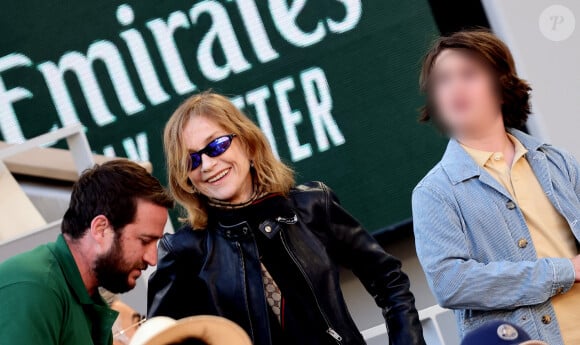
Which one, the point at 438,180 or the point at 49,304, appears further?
the point at 438,180

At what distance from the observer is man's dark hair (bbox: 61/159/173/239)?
310 cm

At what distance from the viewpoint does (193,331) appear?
9.46 ft

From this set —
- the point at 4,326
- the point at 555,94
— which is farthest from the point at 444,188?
the point at 555,94

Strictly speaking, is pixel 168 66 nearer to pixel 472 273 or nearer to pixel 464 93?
pixel 464 93

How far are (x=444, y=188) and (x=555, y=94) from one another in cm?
206

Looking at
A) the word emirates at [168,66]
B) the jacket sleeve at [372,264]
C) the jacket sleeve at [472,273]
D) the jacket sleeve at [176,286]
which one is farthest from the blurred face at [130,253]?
the word emirates at [168,66]

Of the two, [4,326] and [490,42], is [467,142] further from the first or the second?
[4,326]

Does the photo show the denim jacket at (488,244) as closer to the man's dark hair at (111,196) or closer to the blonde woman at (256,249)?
the blonde woman at (256,249)

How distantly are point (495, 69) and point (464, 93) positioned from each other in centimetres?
13

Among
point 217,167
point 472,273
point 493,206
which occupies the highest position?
point 217,167

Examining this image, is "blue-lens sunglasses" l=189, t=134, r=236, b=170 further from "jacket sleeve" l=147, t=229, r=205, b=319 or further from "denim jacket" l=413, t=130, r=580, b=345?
"denim jacket" l=413, t=130, r=580, b=345

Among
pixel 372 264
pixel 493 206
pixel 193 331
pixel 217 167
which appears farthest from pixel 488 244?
pixel 193 331

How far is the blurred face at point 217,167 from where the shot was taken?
3277 mm

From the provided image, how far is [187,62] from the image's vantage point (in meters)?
5.43
